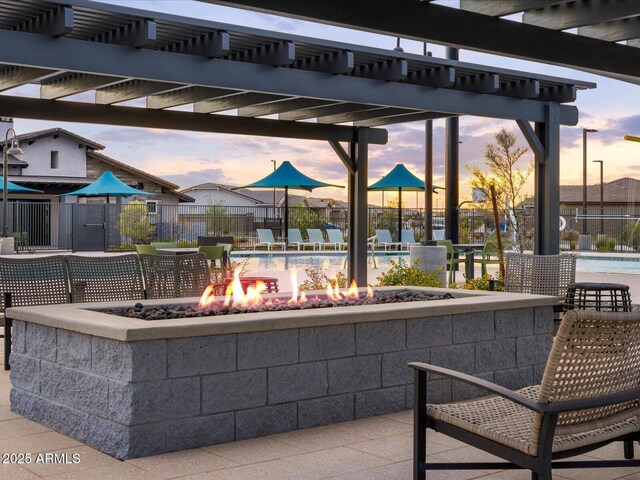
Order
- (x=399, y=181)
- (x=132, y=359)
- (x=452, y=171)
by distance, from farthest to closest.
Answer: (x=399, y=181), (x=452, y=171), (x=132, y=359)

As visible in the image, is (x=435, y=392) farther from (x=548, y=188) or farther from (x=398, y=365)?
(x=548, y=188)

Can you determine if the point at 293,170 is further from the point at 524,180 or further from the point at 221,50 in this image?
the point at 221,50

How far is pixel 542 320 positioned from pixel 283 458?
2500 millimetres

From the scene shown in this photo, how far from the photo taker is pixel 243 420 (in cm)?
442

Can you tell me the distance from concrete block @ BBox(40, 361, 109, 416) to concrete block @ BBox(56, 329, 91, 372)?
1.4 inches

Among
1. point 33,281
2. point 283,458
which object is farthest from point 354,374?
point 33,281

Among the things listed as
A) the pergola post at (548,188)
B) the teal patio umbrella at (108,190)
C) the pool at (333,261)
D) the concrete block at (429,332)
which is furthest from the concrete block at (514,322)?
the teal patio umbrella at (108,190)

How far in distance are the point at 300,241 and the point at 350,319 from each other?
71.5 feet

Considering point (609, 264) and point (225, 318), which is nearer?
point (225, 318)

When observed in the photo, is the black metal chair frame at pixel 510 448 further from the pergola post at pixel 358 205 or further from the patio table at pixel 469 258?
the patio table at pixel 469 258

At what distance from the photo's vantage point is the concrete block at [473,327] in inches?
210

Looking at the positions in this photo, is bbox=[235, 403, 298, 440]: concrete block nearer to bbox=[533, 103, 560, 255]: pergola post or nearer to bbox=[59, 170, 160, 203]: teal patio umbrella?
bbox=[533, 103, 560, 255]: pergola post

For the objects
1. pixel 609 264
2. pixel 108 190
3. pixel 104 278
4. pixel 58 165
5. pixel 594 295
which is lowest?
pixel 609 264

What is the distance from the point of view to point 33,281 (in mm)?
6297
